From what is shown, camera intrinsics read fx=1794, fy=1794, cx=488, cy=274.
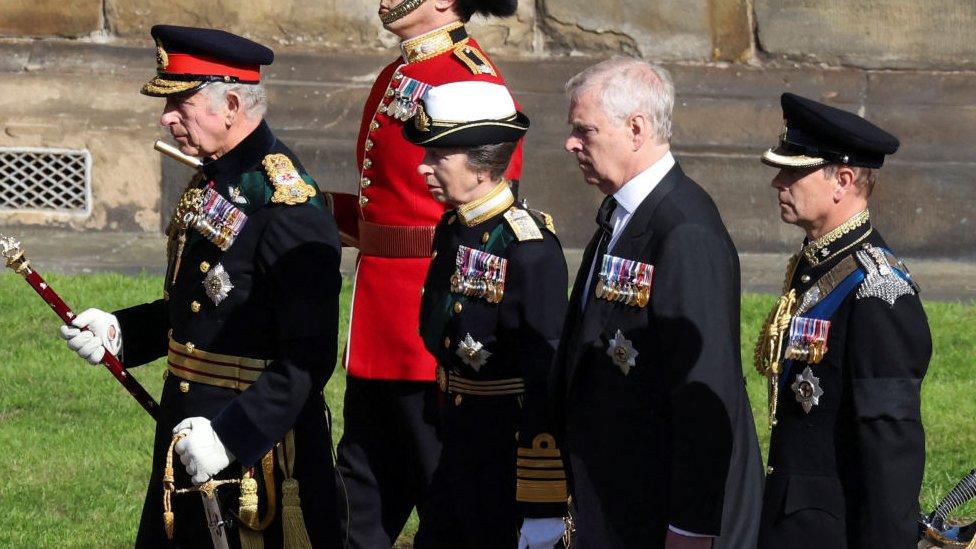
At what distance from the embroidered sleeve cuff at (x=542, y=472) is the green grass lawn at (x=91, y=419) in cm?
231

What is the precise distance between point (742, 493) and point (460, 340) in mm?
1102

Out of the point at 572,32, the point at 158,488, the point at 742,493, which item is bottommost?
the point at 158,488

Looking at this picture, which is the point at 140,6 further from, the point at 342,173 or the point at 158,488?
the point at 158,488

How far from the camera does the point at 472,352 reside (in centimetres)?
477

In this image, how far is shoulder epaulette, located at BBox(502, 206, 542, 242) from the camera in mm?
4734

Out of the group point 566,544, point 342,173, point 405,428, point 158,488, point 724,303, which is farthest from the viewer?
point 342,173

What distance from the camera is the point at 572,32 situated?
10.7 meters

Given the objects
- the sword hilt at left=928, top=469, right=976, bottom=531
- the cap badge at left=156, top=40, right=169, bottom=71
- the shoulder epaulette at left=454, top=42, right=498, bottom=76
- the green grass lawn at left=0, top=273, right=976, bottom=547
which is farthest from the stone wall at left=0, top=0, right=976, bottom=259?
the cap badge at left=156, top=40, right=169, bottom=71

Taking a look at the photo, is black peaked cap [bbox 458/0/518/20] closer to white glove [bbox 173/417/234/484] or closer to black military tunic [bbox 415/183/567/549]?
black military tunic [bbox 415/183/567/549]

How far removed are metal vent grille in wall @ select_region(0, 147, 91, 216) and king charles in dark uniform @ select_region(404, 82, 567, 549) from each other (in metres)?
5.97

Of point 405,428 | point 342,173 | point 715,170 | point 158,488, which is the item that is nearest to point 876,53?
point 715,170

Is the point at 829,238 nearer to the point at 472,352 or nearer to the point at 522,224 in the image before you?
the point at 522,224

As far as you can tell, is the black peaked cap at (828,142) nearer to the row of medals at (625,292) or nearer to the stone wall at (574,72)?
the row of medals at (625,292)

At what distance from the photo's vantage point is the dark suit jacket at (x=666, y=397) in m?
3.72
